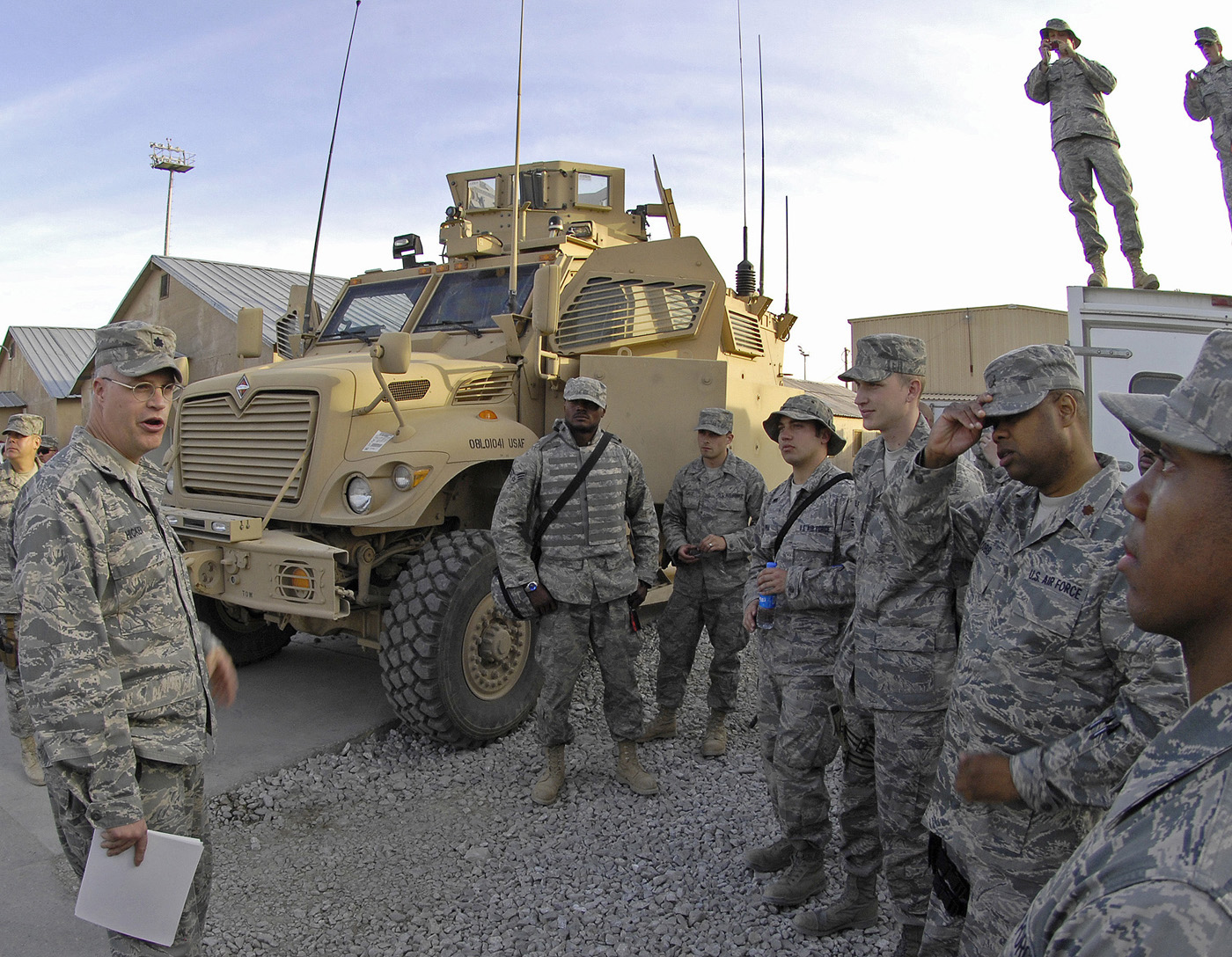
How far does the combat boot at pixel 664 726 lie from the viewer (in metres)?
4.43

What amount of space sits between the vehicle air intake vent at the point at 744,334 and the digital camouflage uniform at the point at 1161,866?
5318 mm

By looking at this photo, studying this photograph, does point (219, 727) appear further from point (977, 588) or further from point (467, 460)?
point (977, 588)

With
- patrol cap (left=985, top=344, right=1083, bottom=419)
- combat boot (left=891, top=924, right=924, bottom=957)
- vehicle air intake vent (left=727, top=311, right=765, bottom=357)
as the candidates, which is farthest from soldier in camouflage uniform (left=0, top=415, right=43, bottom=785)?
vehicle air intake vent (left=727, top=311, right=765, bottom=357)

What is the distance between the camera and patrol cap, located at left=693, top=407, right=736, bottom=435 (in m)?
4.43

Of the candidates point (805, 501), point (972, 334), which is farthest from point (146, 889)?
point (972, 334)

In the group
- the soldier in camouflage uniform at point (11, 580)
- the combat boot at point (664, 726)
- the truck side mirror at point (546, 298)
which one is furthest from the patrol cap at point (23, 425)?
the combat boot at point (664, 726)

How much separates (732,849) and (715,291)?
363 cm

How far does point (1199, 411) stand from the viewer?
769mm

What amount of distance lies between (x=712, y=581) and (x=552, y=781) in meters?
1.29

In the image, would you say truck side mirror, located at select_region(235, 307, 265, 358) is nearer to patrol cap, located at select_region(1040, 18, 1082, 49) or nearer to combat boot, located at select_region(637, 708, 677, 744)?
combat boot, located at select_region(637, 708, 677, 744)

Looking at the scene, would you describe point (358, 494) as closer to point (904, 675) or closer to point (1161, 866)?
point (904, 675)

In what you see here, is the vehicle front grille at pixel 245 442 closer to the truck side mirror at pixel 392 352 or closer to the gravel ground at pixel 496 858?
the truck side mirror at pixel 392 352

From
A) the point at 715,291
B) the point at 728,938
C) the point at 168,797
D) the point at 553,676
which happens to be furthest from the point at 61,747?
the point at 715,291

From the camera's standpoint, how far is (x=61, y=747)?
1782mm
